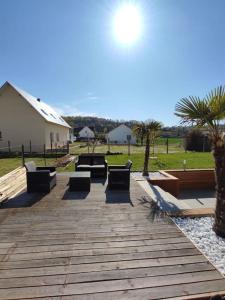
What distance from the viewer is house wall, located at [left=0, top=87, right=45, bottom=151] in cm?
2295

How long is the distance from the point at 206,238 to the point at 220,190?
0.83m

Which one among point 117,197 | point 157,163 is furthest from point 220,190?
point 157,163

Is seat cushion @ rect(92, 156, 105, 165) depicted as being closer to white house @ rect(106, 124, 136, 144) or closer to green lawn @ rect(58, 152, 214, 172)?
green lawn @ rect(58, 152, 214, 172)

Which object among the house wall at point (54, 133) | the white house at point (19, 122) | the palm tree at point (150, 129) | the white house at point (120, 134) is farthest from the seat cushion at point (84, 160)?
the white house at point (120, 134)

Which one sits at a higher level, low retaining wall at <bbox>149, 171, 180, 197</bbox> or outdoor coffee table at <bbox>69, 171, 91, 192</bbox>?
outdoor coffee table at <bbox>69, 171, 91, 192</bbox>

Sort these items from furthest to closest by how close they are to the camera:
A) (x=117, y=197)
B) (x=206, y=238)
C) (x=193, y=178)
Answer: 1. (x=193, y=178)
2. (x=117, y=197)
3. (x=206, y=238)

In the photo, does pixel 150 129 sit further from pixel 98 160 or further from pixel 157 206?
pixel 157 206

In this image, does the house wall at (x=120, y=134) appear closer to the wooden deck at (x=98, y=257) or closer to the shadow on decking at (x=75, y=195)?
the shadow on decking at (x=75, y=195)

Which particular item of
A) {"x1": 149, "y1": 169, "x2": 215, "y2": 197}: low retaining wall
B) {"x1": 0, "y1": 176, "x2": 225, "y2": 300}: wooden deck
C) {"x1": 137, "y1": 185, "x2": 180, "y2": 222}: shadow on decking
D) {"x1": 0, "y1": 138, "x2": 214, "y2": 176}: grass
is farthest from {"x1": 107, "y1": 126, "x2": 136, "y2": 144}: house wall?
{"x1": 0, "y1": 176, "x2": 225, "y2": 300}: wooden deck

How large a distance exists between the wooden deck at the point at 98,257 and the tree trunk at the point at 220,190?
70 cm

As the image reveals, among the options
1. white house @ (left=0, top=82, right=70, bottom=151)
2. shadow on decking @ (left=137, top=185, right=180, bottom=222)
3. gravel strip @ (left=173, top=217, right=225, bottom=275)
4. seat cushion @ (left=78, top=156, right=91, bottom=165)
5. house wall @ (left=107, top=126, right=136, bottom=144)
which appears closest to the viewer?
gravel strip @ (left=173, top=217, right=225, bottom=275)

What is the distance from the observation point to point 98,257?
10.9 ft

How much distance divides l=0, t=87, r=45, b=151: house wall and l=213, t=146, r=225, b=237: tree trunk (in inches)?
791

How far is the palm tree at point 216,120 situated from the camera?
4207 mm
